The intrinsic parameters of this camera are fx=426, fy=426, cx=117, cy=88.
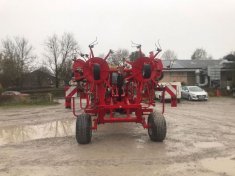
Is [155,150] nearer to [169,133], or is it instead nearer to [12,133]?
[169,133]

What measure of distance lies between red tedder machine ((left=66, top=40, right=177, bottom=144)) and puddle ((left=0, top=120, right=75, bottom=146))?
148cm

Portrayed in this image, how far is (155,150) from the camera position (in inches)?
392

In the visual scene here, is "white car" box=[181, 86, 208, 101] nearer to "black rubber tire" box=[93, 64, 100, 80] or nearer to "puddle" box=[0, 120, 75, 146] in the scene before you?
"puddle" box=[0, 120, 75, 146]

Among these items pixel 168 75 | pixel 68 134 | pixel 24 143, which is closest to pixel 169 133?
pixel 68 134

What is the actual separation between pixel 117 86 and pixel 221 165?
549 centimetres

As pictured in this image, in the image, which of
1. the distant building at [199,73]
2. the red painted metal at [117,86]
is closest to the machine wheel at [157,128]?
the red painted metal at [117,86]

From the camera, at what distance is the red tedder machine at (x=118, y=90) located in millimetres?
11203

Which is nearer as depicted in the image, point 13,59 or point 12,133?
point 12,133

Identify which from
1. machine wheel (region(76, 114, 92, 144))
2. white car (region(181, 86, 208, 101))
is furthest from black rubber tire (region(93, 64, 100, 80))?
white car (region(181, 86, 208, 101))

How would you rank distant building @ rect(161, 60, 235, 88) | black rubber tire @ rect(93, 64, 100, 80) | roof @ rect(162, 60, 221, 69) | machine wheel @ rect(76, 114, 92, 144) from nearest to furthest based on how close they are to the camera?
machine wheel @ rect(76, 114, 92, 144), black rubber tire @ rect(93, 64, 100, 80), distant building @ rect(161, 60, 235, 88), roof @ rect(162, 60, 221, 69)

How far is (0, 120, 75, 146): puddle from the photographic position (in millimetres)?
12875

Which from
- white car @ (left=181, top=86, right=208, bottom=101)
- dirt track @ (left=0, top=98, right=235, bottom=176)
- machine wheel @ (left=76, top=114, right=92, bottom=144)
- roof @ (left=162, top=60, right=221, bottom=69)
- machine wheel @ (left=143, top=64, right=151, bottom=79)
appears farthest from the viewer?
roof @ (left=162, top=60, right=221, bottom=69)

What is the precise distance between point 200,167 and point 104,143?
12.1 ft

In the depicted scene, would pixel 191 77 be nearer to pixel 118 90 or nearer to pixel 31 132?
pixel 31 132
